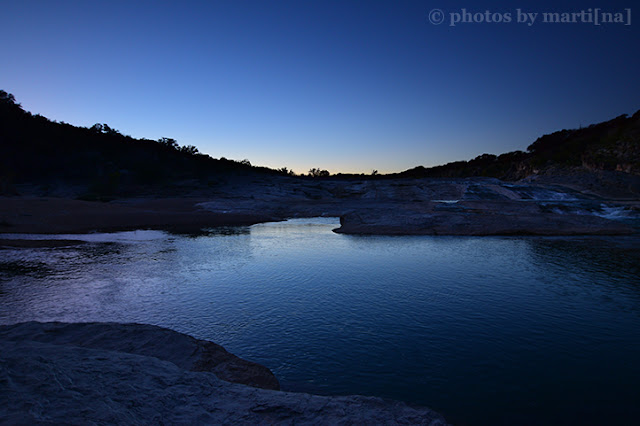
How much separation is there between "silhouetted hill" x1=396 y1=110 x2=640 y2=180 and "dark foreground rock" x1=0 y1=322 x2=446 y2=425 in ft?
234

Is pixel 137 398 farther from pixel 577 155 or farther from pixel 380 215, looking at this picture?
pixel 577 155

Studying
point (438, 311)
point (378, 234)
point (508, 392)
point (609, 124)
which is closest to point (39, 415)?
point (508, 392)

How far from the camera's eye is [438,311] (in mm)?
9484

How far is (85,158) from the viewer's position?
2872 inches

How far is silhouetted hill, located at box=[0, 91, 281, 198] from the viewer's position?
64.3m

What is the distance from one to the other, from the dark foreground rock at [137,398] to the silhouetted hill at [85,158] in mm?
58211

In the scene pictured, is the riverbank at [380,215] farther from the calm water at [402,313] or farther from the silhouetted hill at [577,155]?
the silhouetted hill at [577,155]

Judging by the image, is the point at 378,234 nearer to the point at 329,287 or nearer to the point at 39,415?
the point at 329,287

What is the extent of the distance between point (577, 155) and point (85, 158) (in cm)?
10329

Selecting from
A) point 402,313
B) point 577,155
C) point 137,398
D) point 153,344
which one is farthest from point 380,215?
point 577,155

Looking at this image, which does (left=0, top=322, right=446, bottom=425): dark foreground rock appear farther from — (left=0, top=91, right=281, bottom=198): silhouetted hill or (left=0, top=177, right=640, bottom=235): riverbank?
(left=0, top=91, right=281, bottom=198): silhouetted hill

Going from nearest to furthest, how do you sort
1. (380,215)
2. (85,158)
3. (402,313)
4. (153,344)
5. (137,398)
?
(137,398) < (153,344) < (402,313) < (380,215) < (85,158)

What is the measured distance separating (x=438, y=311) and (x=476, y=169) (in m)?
117

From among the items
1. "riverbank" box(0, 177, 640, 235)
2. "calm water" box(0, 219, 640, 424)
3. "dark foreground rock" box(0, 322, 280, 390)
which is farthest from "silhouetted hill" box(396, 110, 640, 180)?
"dark foreground rock" box(0, 322, 280, 390)
